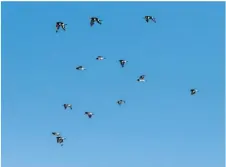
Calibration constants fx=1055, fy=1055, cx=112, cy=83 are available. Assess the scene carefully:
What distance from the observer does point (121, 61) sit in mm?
106750

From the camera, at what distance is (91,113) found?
370 feet

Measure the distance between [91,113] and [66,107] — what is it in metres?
7.03

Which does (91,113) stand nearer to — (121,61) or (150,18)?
(121,61)

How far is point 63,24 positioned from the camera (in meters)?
98.6

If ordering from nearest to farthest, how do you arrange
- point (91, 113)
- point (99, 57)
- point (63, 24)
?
point (63, 24) → point (99, 57) → point (91, 113)

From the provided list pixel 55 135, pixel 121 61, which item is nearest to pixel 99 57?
pixel 121 61

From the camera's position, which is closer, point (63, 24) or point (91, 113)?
point (63, 24)

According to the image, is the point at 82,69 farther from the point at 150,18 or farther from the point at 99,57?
the point at 150,18

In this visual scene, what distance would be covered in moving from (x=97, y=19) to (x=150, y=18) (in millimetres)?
5362

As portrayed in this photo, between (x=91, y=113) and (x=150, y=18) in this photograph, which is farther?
(x=91, y=113)

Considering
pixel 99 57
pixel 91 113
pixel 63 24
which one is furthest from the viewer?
pixel 91 113

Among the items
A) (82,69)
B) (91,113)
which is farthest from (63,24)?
(91,113)

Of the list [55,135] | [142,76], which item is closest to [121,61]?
[142,76]

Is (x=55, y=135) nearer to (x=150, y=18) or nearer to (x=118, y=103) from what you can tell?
(x=118, y=103)
